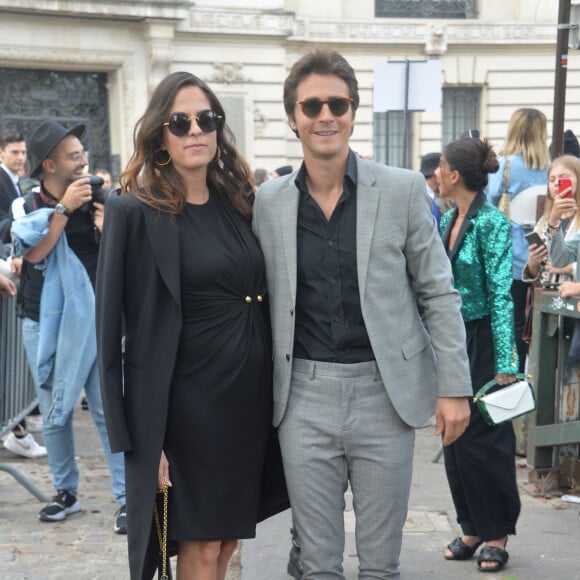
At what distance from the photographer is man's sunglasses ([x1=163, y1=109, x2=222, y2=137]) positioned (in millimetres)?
3783

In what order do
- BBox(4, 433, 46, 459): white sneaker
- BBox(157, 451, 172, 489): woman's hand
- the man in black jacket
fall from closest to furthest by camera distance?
BBox(157, 451, 172, 489): woman's hand < BBox(4, 433, 46, 459): white sneaker < the man in black jacket

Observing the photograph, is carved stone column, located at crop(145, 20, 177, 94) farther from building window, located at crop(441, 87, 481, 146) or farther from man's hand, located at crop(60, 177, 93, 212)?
man's hand, located at crop(60, 177, 93, 212)

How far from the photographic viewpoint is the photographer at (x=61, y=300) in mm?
5945

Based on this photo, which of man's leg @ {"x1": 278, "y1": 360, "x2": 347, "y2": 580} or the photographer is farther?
the photographer

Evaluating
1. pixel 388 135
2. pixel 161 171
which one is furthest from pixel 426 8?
pixel 161 171

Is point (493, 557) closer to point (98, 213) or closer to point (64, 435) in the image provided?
point (64, 435)

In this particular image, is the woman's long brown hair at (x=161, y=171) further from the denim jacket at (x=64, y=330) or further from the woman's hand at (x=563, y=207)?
the woman's hand at (x=563, y=207)

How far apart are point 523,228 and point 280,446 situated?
4771mm

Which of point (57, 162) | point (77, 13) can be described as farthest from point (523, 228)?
point (77, 13)

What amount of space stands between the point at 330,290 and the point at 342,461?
2.03 ft

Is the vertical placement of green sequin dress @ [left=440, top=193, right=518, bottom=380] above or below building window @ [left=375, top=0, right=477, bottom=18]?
below

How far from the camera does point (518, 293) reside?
310 inches

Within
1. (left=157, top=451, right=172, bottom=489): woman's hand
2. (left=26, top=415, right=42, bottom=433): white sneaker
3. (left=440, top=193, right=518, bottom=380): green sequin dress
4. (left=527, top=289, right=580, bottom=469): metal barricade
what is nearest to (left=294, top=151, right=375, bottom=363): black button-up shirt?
(left=157, top=451, right=172, bottom=489): woman's hand

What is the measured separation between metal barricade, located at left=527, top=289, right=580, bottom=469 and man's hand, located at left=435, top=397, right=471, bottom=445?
2819 millimetres
